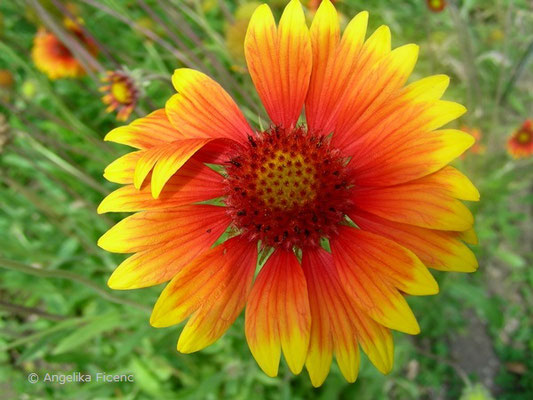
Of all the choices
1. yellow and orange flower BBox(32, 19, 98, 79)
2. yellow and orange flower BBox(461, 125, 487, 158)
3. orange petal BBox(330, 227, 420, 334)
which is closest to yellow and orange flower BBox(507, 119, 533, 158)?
yellow and orange flower BBox(461, 125, 487, 158)

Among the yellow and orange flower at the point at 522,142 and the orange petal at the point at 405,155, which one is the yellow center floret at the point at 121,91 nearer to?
the orange petal at the point at 405,155

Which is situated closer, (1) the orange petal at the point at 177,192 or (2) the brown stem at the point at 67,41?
(1) the orange petal at the point at 177,192

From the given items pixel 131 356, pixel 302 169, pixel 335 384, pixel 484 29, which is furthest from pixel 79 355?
pixel 484 29

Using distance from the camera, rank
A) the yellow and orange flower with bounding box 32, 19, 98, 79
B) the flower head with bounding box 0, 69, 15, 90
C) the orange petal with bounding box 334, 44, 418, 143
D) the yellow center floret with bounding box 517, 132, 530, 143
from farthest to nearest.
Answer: the flower head with bounding box 0, 69, 15, 90
the yellow and orange flower with bounding box 32, 19, 98, 79
the yellow center floret with bounding box 517, 132, 530, 143
the orange petal with bounding box 334, 44, 418, 143

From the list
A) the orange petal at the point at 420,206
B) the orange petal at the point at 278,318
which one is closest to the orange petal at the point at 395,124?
the orange petal at the point at 420,206

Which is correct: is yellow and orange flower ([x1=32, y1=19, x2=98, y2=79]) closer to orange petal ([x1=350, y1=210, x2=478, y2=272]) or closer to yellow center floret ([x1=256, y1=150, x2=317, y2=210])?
yellow center floret ([x1=256, y1=150, x2=317, y2=210])

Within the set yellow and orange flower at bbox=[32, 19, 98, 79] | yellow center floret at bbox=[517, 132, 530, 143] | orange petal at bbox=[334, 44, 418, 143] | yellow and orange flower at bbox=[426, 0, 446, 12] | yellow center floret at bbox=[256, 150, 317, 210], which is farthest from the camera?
yellow and orange flower at bbox=[32, 19, 98, 79]
